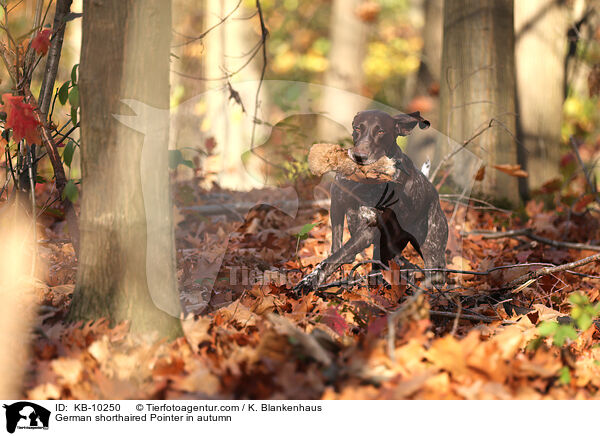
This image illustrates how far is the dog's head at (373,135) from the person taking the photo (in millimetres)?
2723

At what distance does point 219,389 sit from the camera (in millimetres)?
2021

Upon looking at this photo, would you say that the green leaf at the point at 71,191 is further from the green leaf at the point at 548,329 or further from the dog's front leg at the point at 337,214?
the green leaf at the point at 548,329

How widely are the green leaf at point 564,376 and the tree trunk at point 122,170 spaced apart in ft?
5.21

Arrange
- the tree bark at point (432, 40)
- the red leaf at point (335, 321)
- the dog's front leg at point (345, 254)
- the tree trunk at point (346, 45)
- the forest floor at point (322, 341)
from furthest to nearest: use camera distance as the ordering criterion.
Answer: the tree trunk at point (346, 45) < the tree bark at point (432, 40) < the dog's front leg at point (345, 254) < the red leaf at point (335, 321) < the forest floor at point (322, 341)

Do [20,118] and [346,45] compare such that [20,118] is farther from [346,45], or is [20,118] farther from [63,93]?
[346,45]

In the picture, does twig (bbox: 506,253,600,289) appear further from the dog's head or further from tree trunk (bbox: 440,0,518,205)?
tree trunk (bbox: 440,0,518,205)

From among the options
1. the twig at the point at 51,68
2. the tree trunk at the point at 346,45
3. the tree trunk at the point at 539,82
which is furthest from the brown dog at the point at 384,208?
the tree trunk at the point at 346,45

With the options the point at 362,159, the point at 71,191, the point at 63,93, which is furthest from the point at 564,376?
the point at 63,93

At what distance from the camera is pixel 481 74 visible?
5215 mm

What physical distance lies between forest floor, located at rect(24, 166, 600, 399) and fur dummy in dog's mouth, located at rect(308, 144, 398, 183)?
0.58 metres

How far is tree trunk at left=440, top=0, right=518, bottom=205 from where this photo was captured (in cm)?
523

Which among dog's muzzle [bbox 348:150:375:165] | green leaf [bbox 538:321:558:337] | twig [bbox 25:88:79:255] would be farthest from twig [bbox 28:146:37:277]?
green leaf [bbox 538:321:558:337]

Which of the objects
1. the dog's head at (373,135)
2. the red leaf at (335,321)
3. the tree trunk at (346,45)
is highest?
the tree trunk at (346,45)
